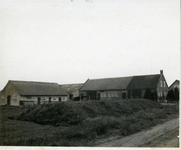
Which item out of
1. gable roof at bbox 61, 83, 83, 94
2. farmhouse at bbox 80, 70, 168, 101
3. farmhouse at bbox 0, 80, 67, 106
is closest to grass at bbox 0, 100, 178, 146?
farmhouse at bbox 0, 80, 67, 106

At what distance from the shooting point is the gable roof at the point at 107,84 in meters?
39.0

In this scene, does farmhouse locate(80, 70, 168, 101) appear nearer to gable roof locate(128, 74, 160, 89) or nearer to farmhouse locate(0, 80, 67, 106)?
gable roof locate(128, 74, 160, 89)

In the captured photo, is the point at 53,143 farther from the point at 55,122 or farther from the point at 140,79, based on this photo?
the point at 140,79

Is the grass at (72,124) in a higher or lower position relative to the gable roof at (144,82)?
lower

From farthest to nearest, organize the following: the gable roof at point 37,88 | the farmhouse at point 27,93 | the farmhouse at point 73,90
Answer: the farmhouse at point 73,90 < the gable roof at point 37,88 < the farmhouse at point 27,93

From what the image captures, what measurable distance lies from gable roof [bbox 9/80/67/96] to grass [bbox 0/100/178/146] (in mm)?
13705

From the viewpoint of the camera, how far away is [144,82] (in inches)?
1449

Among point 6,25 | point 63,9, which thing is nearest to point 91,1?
point 63,9

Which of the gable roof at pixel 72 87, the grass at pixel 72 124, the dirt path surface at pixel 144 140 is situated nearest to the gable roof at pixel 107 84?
the gable roof at pixel 72 87

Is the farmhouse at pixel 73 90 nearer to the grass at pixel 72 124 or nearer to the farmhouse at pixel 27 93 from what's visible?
the farmhouse at pixel 27 93

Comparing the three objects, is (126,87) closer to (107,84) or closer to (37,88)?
(107,84)

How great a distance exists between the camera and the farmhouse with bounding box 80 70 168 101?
116 ft

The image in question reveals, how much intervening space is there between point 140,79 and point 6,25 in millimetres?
31215

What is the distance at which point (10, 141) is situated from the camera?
9.50 metres
